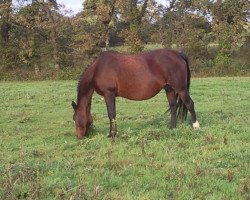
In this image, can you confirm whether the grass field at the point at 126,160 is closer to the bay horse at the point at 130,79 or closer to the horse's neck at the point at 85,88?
the bay horse at the point at 130,79

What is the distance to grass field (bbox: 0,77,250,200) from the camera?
5.68 m

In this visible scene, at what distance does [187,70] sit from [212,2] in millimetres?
27192

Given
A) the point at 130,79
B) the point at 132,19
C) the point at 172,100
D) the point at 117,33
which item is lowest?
the point at 172,100

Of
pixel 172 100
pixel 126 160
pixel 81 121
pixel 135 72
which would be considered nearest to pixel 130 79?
pixel 135 72

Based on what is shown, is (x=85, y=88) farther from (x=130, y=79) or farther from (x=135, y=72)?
(x=135, y=72)

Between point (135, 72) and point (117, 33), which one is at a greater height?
point (117, 33)

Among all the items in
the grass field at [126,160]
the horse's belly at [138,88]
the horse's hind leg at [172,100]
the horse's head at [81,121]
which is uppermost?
the horse's belly at [138,88]

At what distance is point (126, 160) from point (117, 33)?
102 feet

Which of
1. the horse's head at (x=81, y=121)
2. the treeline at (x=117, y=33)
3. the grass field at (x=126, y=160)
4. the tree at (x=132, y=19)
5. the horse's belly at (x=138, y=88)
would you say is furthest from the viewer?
the tree at (x=132, y=19)

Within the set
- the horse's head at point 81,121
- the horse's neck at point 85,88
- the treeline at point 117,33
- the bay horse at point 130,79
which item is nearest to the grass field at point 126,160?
the horse's head at point 81,121

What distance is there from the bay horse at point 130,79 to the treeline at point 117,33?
2326cm

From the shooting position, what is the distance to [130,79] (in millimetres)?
10328

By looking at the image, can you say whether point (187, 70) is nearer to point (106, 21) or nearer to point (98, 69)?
point (98, 69)

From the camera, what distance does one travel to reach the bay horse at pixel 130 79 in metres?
10.1
